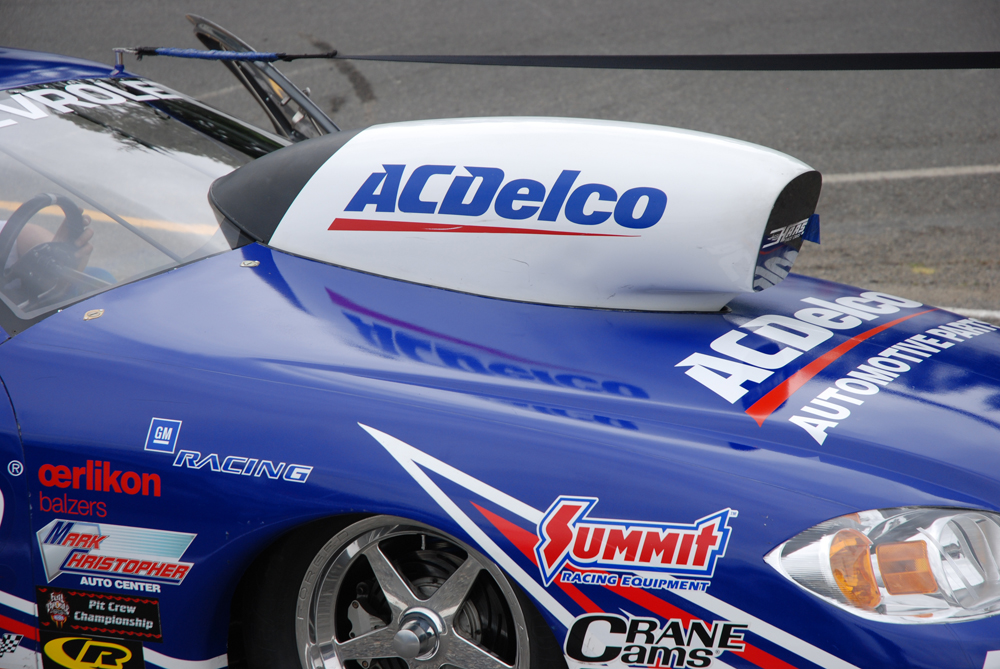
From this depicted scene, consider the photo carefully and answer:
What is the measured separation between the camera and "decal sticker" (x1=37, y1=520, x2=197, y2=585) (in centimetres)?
168

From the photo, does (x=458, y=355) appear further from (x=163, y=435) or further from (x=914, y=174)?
(x=914, y=174)

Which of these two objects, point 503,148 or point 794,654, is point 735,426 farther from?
point 503,148

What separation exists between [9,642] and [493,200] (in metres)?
1.38

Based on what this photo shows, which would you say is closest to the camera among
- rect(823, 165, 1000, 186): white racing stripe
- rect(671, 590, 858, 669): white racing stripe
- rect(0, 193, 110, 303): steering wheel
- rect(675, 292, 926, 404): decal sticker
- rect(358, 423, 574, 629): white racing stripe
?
rect(671, 590, 858, 669): white racing stripe

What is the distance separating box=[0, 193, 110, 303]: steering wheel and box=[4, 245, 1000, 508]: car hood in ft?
0.39

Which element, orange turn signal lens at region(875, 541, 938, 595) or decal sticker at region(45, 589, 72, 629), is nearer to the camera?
orange turn signal lens at region(875, 541, 938, 595)

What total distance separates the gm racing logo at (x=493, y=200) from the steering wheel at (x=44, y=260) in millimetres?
609

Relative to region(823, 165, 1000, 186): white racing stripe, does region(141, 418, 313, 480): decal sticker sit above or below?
below

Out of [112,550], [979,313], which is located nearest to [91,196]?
[112,550]

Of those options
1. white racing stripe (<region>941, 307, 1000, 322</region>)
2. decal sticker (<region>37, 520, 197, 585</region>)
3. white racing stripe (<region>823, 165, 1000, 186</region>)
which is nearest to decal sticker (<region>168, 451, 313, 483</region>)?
decal sticker (<region>37, 520, 197, 585</region>)

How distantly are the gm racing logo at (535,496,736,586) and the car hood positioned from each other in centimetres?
11

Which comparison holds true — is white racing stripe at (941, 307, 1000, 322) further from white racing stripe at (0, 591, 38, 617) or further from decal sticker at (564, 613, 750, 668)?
white racing stripe at (0, 591, 38, 617)

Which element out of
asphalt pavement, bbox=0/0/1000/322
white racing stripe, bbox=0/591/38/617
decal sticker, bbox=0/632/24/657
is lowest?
decal sticker, bbox=0/632/24/657

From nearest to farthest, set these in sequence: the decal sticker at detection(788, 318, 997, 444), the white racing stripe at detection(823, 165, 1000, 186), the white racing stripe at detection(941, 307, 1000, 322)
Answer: the decal sticker at detection(788, 318, 997, 444), the white racing stripe at detection(941, 307, 1000, 322), the white racing stripe at detection(823, 165, 1000, 186)
